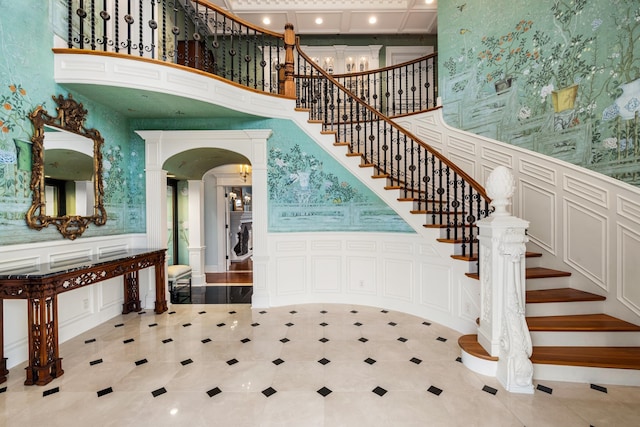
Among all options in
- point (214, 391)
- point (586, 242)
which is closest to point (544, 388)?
point (586, 242)

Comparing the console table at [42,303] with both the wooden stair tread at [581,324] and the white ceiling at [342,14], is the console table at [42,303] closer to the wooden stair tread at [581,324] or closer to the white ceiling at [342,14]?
the wooden stair tread at [581,324]

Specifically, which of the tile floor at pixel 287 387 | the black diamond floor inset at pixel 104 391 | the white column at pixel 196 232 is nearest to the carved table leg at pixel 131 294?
the tile floor at pixel 287 387

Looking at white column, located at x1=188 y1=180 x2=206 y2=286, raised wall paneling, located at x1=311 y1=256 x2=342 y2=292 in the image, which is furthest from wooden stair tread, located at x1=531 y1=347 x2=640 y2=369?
white column, located at x1=188 y1=180 x2=206 y2=286

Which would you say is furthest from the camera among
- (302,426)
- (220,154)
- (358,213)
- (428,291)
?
(220,154)

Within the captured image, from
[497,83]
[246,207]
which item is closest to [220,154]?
[497,83]

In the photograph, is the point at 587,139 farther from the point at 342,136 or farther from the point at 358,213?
the point at 342,136

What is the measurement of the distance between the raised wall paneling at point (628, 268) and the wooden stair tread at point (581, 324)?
→ 0.75 feet

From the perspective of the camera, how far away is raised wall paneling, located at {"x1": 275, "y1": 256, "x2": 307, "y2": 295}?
444cm

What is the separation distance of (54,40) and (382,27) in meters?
6.48

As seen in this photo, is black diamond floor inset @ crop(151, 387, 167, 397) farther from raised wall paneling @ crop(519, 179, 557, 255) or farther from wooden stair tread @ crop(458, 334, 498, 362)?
raised wall paneling @ crop(519, 179, 557, 255)

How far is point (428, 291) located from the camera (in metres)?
3.79

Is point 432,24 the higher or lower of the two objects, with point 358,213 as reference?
higher

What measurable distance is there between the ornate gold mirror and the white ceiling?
439 centimetres

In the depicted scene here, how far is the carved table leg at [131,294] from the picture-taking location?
4.14 m
